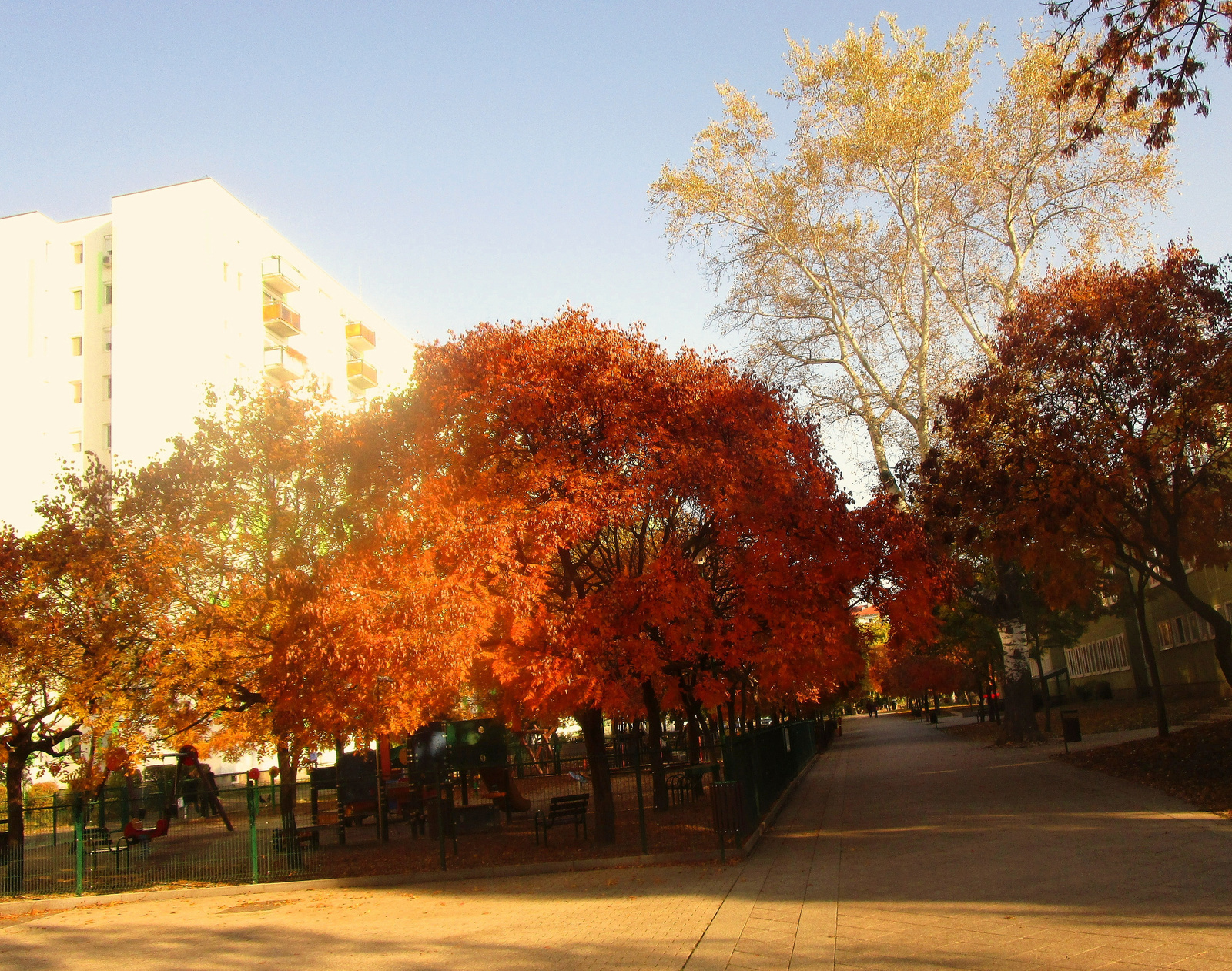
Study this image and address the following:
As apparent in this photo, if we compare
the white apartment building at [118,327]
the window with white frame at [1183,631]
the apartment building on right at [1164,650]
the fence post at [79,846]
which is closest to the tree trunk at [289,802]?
the fence post at [79,846]

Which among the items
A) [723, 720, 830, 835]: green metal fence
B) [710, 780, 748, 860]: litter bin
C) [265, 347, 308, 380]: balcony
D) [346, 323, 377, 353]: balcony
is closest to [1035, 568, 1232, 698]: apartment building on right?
[723, 720, 830, 835]: green metal fence

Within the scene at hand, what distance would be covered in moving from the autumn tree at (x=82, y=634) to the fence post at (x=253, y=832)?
2387 mm

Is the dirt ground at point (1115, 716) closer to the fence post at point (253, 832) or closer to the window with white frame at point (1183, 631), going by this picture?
the window with white frame at point (1183, 631)

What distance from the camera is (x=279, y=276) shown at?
49625mm

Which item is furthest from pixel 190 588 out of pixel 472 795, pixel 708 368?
pixel 708 368

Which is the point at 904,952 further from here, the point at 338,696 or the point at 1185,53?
the point at 338,696

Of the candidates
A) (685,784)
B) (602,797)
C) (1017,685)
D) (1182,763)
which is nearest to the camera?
(602,797)

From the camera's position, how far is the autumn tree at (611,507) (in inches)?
560

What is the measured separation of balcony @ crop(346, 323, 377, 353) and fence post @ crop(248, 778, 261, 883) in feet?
151

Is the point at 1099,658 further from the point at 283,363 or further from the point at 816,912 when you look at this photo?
the point at 816,912

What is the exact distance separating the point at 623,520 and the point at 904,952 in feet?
27.2

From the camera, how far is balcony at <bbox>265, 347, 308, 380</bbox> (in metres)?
48.3

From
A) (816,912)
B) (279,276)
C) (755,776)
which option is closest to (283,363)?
(279,276)

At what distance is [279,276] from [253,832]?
39035 mm
